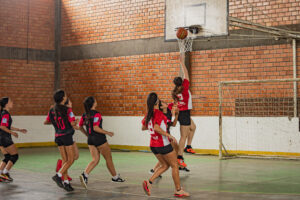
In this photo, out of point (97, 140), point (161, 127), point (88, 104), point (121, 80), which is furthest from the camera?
point (121, 80)

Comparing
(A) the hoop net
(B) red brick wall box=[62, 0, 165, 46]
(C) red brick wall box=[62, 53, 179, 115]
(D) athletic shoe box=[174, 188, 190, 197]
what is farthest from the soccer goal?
(D) athletic shoe box=[174, 188, 190, 197]

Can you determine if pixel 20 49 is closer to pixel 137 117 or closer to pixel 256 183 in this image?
pixel 137 117

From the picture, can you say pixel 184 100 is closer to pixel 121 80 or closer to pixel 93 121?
pixel 93 121

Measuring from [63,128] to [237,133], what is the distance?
26.1ft

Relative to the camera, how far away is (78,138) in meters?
19.3

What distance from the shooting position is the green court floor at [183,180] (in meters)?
8.04

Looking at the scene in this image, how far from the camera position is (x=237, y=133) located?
15039mm

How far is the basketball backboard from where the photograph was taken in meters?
12.7

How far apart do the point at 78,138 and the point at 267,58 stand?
8716 millimetres

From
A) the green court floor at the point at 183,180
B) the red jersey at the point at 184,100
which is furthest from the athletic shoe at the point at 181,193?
the red jersey at the point at 184,100

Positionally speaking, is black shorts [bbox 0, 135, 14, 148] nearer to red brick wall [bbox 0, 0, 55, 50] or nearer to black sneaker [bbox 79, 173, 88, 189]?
black sneaker [bbox 79, 173, 88, 189]

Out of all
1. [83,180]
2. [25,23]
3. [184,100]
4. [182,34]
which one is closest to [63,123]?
[83,180]

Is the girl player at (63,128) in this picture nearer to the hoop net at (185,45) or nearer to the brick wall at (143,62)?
the hoop net at (185,45)

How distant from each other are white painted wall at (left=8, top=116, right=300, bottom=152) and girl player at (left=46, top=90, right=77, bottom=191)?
7723 mm
